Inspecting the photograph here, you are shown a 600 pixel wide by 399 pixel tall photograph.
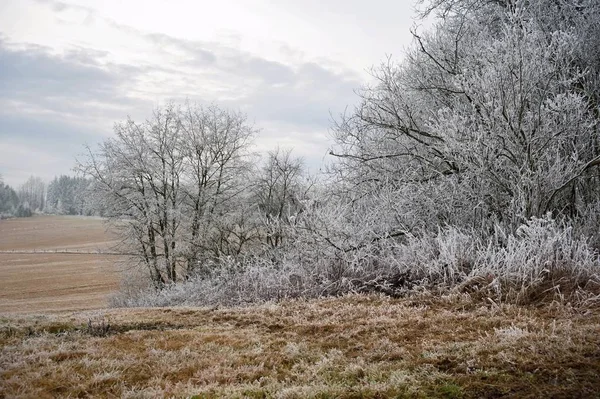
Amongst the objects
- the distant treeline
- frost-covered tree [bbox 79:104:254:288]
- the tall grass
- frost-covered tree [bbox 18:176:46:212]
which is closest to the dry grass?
the tall grass

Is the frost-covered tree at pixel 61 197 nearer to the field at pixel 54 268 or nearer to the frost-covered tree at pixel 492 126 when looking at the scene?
the field at pixel 54 268

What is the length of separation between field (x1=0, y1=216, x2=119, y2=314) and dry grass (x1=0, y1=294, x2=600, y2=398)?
72.1 feet

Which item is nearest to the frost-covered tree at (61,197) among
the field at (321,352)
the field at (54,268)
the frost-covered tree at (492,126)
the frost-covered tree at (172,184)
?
the field at (54,268)

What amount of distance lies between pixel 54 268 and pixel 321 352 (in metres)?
44.0

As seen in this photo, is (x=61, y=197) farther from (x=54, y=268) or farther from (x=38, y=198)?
(x=54, y=268)

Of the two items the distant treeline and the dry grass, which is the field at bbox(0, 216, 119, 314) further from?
the dry grass

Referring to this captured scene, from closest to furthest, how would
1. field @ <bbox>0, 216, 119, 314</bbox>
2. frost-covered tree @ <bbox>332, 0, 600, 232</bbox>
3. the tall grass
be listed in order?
the tall grass, frost-covered tree @ <bbox>332, 0, 600, 232</bbox>, field @ <bbox>0, 216, 119, 314</bbox>

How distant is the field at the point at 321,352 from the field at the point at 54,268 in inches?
859

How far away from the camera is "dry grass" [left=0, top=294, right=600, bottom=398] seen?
11.3 ft

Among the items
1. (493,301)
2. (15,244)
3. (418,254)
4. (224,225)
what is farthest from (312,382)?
(15,244)

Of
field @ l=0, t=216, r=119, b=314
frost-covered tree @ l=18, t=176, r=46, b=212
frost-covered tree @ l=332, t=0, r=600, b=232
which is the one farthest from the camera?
frost-covered tree @ l=18, t=176, r=46, b=212

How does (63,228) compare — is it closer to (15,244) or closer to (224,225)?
(15,244)

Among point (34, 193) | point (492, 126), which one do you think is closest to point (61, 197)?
point (34, 193)

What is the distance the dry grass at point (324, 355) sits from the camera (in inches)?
135
